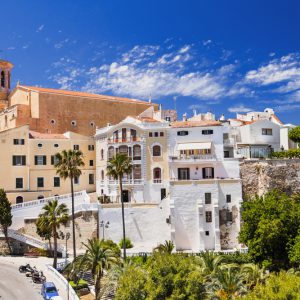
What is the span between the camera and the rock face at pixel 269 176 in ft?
186

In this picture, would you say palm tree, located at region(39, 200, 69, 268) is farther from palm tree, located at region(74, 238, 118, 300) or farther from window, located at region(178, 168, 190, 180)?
window, located at region(178, 168, 190, 180)

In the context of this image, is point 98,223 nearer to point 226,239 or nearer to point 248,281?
point 226,239

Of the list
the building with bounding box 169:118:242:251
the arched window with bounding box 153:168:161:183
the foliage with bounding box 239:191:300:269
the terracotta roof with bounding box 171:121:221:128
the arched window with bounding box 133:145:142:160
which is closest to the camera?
the foliage with bounding box 239:191:300:269

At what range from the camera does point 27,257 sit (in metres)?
50.9

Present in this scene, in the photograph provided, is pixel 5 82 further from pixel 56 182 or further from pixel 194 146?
pixel 194 146

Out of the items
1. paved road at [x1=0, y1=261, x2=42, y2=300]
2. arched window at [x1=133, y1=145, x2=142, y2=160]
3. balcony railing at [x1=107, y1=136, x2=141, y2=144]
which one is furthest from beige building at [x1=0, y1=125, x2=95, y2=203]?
paved road at [x1=0, y1=261, x2=42, y2=300]

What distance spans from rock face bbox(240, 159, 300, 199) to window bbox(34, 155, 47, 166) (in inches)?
1044

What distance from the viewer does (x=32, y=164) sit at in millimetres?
60438

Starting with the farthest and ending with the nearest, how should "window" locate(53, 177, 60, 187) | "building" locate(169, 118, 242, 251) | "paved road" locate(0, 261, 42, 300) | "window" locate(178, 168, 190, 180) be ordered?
"window" locate(53, 177, 60, 187)
"window" locate(178, 168, 190, 180)
"building" locate(169, 118, 242, 251)
"paved road" locate(0, 261, 42, 300)

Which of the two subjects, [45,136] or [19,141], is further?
[45,136]

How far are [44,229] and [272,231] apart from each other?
23552 millimetres

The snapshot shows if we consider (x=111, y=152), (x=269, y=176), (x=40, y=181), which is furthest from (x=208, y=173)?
(x=40, y=181)

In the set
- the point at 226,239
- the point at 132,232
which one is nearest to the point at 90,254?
the point at 132,232

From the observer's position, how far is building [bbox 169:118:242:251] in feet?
172
